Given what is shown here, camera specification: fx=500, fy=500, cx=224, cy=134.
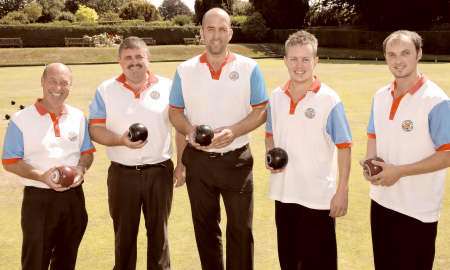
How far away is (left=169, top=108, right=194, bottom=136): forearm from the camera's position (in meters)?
5.37

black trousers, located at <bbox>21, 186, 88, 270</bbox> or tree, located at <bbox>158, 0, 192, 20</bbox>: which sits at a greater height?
tree, located at <bbox>158, 0, 192, 20</bbox>

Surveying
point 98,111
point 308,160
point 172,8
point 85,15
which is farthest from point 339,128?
point 172,8

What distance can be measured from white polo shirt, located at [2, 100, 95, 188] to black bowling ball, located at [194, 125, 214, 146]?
130cm

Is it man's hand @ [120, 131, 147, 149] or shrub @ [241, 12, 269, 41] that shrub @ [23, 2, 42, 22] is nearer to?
shrub @ [241, 12, 269, 41]

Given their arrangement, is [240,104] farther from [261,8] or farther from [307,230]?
[261,8]

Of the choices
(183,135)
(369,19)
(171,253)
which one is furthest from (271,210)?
(369,19)

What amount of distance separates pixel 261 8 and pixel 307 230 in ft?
197

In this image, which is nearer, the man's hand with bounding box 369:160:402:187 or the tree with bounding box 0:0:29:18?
the man's hand with bounding box 369:160:402:187

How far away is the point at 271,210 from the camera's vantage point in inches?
314

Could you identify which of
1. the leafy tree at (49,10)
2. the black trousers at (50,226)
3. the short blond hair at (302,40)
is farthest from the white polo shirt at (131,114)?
the leafy tree at (49,10)

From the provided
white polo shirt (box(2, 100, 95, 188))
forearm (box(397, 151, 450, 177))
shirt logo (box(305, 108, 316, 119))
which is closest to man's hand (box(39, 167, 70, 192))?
white polo shirt (box(2, 100, 95, 188))

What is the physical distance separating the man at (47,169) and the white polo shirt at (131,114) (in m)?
0.43

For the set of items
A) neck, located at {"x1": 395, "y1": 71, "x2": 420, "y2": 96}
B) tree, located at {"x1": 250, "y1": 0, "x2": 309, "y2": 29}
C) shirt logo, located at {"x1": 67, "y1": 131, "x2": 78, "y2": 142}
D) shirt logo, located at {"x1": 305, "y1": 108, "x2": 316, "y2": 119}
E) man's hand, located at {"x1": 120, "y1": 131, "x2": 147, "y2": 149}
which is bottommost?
man's hand, located at {"x1": 120, "y1": 131, "x2": 147, "y2": 149}

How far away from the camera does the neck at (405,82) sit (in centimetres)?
450
